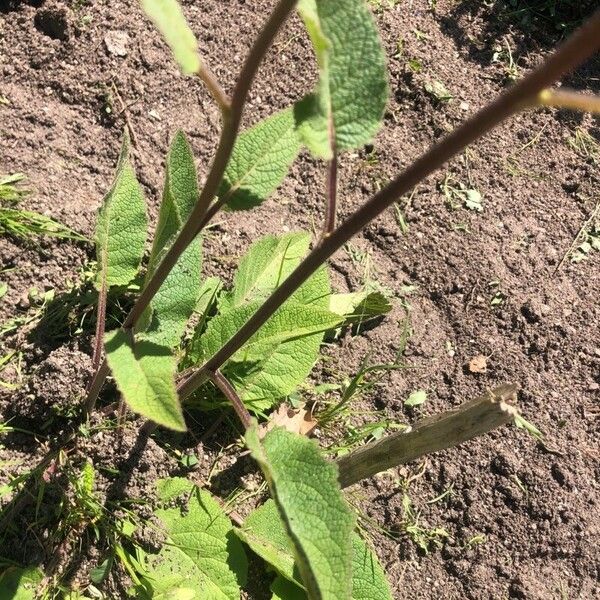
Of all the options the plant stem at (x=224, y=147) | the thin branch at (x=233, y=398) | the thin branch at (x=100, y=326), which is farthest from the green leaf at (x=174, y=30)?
the thin branch at (x=100, y=326)

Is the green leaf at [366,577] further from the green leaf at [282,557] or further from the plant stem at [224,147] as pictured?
the plant stem at [224,147]

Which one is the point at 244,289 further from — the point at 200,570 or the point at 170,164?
the point at 200,570

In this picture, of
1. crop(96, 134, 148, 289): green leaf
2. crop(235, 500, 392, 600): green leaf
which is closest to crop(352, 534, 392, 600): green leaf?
crop(235, 500, 392, 600): green leaf

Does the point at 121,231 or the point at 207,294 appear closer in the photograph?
the point at 121,231

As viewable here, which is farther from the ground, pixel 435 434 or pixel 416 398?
pixel 435 434

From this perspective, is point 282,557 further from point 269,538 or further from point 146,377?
point 146,377

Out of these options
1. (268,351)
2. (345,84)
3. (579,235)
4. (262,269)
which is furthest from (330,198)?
(579,235)
